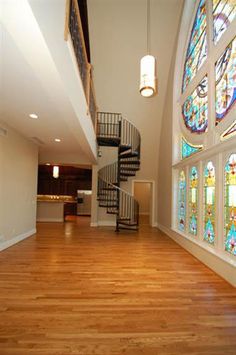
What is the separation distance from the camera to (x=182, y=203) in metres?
5.39

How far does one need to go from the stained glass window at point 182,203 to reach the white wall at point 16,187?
432 centimetres

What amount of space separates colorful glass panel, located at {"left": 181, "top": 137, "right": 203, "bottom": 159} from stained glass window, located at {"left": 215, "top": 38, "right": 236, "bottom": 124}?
1.05m

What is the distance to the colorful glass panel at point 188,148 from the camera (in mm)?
4582

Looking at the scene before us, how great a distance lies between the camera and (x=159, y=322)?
1.95 meters

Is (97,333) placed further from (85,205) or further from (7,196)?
(85,205)

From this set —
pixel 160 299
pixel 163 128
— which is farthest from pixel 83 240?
pixel 163 128

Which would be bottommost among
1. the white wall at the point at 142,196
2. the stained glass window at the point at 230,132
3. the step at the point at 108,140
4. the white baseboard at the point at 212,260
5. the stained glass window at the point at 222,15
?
the white baseboard at the point at 212,260

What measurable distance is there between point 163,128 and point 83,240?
4.97 m

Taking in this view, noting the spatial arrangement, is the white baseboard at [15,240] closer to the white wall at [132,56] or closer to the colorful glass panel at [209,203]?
the white wall at [132,56]

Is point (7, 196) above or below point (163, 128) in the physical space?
below

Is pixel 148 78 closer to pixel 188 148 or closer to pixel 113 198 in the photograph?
pixel 188 148

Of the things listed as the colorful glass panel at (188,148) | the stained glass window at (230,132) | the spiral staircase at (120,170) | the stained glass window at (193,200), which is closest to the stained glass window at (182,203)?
the stained glass window at (193,200)

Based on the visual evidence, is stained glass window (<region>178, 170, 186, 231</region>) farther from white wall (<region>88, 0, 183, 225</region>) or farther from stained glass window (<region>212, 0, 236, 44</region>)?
stained glass window (<region>212, 0, 236, 44</region>)

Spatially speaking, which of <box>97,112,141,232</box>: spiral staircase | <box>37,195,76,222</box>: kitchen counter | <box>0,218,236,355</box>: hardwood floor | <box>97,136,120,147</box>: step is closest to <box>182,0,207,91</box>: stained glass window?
<box>97,136,120,147</box>: step
